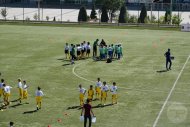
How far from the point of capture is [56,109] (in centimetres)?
2759

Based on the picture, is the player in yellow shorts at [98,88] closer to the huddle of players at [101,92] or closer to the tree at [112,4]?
the huddle of players at [101,92]

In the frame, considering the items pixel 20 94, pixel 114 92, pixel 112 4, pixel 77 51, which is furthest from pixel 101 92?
pixel 112 4

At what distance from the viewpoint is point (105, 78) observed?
35.6 metres

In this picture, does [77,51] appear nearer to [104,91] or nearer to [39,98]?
[104,91]

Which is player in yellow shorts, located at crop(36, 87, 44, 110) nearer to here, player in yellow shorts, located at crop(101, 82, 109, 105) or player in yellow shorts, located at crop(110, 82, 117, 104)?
player in yellow shorts, located at crop(101, 82, 109, 105)

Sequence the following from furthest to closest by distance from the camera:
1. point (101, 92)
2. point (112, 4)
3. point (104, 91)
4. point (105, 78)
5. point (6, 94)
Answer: point (112, 4) < point (105, 78) < point (101, 92) < point (104, 91) < point (6, 94)

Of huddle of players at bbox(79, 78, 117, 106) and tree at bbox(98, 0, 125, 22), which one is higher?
tree at bbox(98, 0, 125, 22)

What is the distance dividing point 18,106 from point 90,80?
8098 millimetres

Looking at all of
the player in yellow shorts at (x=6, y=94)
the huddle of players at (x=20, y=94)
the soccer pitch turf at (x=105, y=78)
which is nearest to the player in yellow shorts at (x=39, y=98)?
the huddle of players at (x=20, y=94)

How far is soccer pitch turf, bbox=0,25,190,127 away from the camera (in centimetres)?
2600

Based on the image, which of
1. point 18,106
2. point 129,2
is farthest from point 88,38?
point 129,2

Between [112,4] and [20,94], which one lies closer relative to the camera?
[20,94]

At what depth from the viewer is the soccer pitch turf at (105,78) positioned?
1024 inches

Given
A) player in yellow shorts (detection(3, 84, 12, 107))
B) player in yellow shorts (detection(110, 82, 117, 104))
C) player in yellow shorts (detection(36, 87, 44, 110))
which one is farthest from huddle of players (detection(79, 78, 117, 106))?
player in yellow shorts (detection(3, 84, 12, 107))
